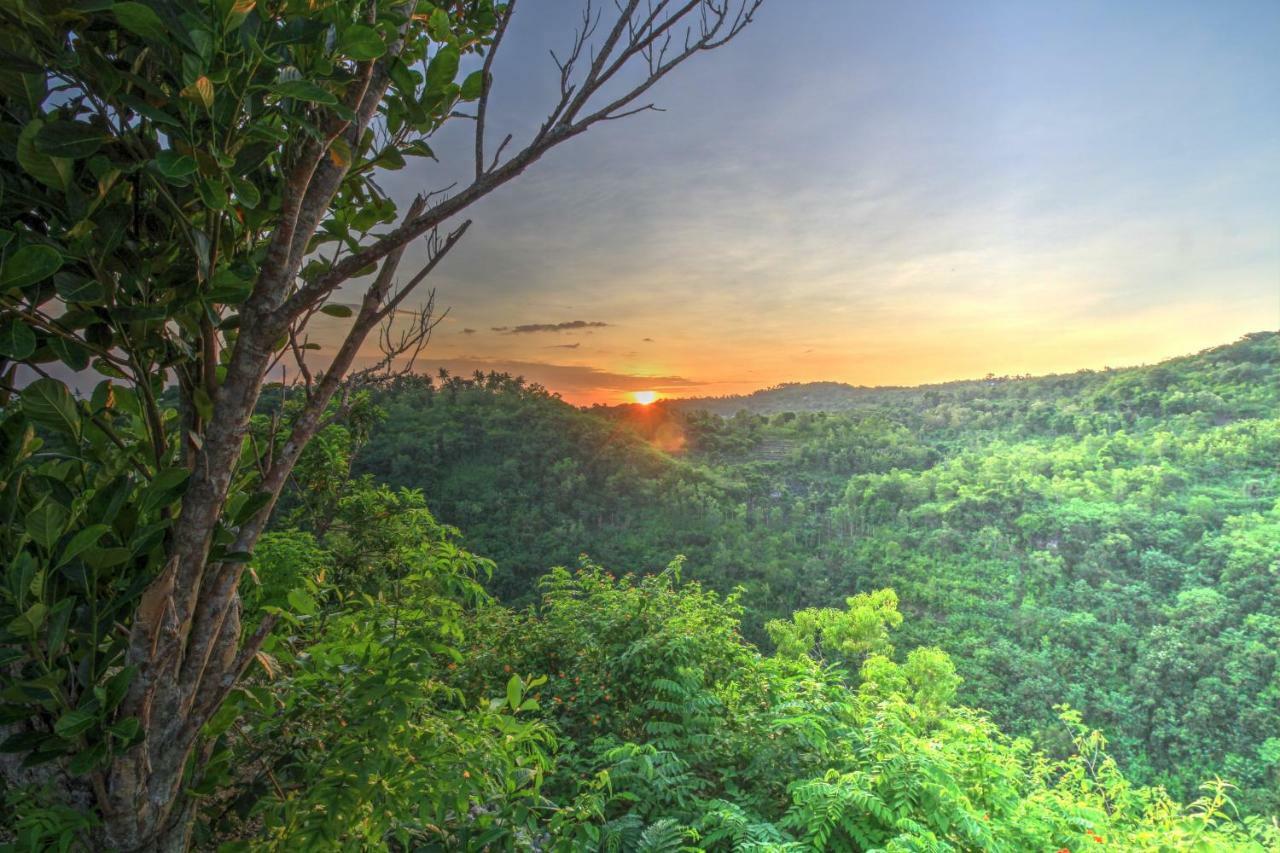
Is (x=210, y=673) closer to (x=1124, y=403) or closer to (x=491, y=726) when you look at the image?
(x=491, y=726)

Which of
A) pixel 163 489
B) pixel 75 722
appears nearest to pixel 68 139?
pixel 163 489

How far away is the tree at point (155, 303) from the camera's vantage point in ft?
1.29

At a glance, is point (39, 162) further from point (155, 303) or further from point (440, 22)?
point (440, 22)

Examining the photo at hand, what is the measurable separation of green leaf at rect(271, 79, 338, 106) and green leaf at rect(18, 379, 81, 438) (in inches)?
11.6

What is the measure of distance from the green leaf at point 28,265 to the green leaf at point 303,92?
0.18 m

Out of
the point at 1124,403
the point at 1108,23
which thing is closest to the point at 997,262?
the point at 1108,23

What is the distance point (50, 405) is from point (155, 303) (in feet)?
0.35

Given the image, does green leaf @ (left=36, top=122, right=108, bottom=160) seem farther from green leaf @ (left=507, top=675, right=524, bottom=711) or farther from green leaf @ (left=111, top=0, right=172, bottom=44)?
green leaf @ (left=507, top=675, right=524, bottom=711)

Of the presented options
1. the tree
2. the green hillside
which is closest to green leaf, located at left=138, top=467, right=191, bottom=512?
the tree

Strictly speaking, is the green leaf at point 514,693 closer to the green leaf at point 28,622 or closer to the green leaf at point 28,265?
the green leaf at point 28,622

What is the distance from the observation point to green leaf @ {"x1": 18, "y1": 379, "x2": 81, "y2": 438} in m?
0.44

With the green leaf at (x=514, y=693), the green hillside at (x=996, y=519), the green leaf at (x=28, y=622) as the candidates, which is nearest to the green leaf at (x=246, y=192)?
the green leaf at (x=28, y=622)

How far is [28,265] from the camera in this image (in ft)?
1.24

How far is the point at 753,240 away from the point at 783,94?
3.00 metres
